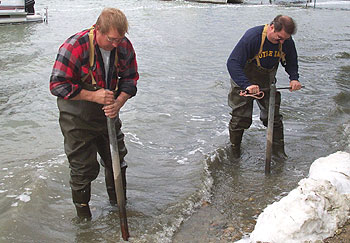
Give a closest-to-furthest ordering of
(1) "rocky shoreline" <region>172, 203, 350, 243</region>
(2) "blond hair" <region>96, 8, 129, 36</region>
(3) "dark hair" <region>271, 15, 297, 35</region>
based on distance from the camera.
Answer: (2) "blond hair" <region>96, 8, 129, 36</region> < (1) "rocky shoreline" <region>172, 203, 350, 243</region> < (3) "dark hair" <region>271, 15, 297, 35</region>

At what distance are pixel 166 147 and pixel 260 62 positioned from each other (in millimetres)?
2426

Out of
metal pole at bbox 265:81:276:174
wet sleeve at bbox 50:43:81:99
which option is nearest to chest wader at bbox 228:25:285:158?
metal pole at bbox 265:81:276:174

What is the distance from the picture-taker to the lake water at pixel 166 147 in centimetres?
468

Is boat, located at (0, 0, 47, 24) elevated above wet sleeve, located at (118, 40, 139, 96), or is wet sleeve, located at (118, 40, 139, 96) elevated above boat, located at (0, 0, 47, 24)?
wet sleeve, located at (118, 40, 139, 96)

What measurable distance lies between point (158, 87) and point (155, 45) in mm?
6682

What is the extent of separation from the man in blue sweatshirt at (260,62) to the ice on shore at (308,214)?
5.27 ft

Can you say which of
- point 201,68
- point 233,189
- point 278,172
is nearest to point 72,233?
point 233,189

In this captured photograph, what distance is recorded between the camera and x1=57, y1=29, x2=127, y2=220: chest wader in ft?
12.1

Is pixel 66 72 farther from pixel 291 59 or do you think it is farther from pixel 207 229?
pixel 291 59

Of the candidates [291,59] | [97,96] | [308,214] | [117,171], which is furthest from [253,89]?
[97,96]

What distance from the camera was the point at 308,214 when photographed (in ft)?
11.2

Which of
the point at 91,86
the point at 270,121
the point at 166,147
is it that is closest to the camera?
the point at 91,86

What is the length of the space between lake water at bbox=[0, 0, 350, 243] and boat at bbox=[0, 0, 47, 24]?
10.3 m

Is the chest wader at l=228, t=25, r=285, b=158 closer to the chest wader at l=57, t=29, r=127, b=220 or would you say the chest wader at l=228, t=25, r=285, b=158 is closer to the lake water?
the lake water
